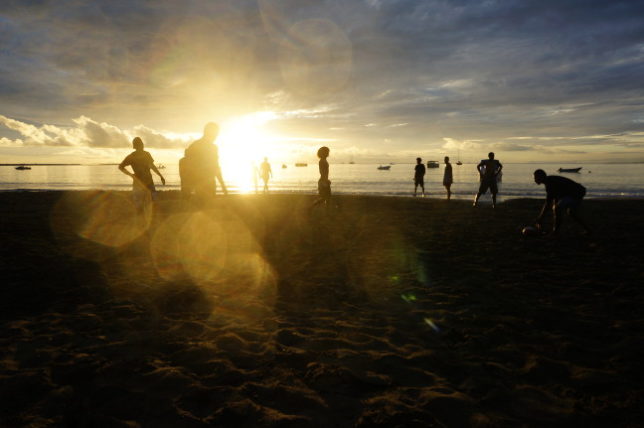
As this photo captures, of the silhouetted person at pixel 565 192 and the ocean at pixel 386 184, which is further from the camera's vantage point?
the ocean at pixel 386 184

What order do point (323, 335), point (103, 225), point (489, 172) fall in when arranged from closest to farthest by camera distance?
1. point (323, 335)
2. point (103, 225)
3. point (489, 172)

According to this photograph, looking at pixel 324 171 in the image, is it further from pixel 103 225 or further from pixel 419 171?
pixel 419 171

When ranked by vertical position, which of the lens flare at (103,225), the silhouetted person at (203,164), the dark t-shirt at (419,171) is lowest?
the lens flare at (103,225)

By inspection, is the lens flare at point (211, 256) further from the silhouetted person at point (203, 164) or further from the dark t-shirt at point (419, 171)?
the dark t-shirt at point (419, 171)

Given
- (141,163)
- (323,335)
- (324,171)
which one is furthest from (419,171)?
(323,335)

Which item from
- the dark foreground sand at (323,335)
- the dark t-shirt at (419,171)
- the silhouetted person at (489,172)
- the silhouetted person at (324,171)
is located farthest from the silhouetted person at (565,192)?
the dark t-shirt at (419,171)

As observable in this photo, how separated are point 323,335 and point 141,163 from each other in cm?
678

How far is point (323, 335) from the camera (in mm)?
4199

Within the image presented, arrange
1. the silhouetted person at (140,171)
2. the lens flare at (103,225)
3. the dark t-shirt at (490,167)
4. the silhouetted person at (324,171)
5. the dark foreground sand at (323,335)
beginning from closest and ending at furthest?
1. the dark foreground sand at (323,335)
2. the silhouetted person at (140,171)
3. the lens flare at (103,225)
4. the silhouetted person at (324,171)
5. the dark t-shirt at (490,167)

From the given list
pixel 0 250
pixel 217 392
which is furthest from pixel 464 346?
pixel 0 250

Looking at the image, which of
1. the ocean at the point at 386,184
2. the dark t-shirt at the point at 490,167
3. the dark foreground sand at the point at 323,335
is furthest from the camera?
the ocean at the point at 386,184

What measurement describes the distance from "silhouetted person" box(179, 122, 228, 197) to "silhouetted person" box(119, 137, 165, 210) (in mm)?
1666

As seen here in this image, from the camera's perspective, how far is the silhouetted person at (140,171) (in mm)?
8547

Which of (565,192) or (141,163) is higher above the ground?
(141,163)
